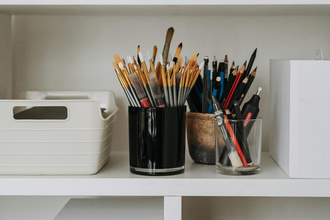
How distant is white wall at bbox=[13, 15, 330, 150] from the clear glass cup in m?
0.26

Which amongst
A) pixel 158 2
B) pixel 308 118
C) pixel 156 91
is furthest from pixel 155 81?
pixel 308 118

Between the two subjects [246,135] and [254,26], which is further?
[254,26]

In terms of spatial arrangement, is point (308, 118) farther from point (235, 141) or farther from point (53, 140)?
point (53, 140)

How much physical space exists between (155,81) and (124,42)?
31 centimetres

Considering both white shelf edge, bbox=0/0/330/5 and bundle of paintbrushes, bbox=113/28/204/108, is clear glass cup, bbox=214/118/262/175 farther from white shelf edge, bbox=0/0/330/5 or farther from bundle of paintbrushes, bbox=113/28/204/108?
white shelf edge, bbox=0/0/330/5

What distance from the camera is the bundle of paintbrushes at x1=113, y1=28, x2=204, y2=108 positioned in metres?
0.56

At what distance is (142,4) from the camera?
1.86 feet

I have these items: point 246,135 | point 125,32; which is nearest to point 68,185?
point 246,135

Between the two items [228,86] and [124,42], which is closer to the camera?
[228,86]

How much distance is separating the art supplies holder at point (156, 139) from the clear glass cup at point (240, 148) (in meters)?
0.08

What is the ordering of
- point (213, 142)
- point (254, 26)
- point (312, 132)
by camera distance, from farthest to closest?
point (254, 26) → point (213, 142) → point (312, 132)

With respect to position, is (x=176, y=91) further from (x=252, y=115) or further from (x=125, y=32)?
(x=125, y=32)

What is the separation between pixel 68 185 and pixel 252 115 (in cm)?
35

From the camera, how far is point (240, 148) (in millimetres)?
582
